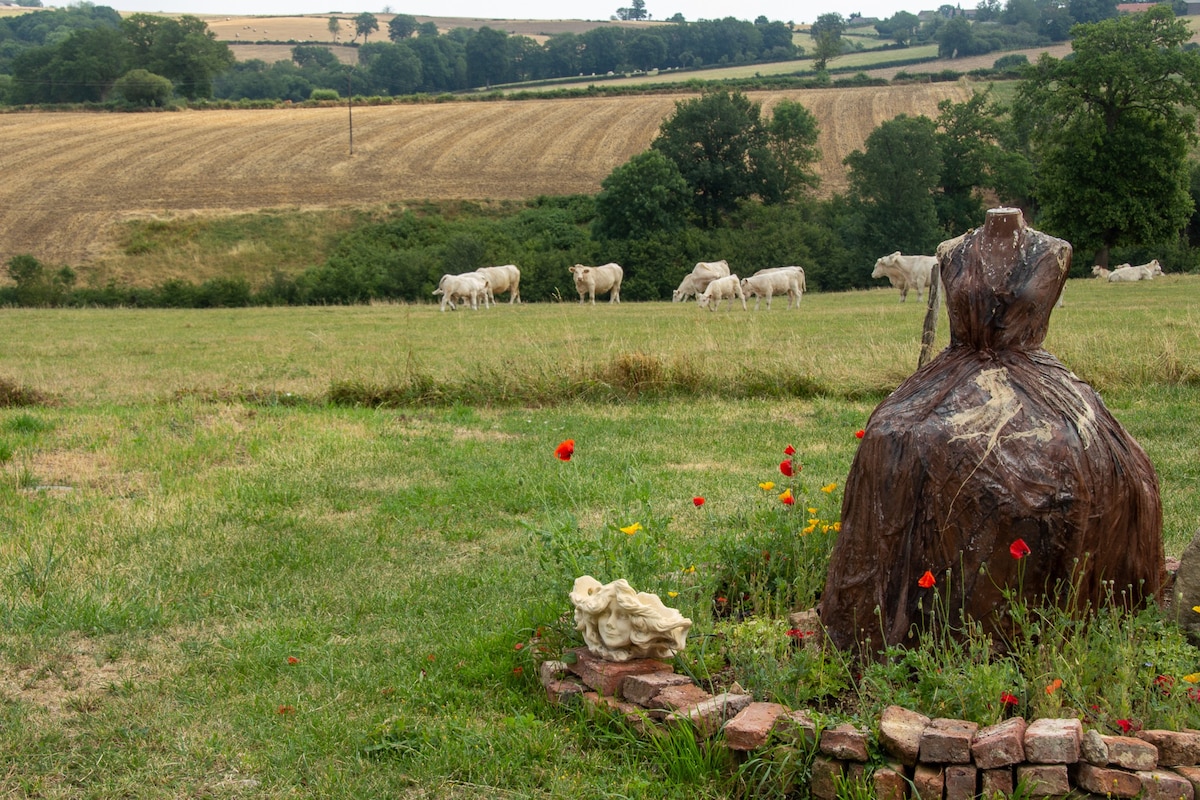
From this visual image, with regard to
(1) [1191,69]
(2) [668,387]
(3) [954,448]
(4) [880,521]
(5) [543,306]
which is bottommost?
(5) [543,306]

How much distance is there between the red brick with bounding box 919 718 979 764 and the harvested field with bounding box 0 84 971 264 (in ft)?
168

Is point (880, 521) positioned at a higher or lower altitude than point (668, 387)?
higher

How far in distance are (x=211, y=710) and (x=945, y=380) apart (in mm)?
3479

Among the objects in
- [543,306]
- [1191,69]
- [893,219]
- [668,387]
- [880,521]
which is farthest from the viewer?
[893,219]

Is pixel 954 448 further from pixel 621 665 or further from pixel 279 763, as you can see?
pixel 279 763

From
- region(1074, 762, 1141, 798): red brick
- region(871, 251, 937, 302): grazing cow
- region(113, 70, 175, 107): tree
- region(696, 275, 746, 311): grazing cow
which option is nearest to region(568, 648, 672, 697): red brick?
region(1074, 762, 1141, 798): red brick

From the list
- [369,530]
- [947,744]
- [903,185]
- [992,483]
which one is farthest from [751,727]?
[903,185]

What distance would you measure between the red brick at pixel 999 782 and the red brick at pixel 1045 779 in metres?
0.03

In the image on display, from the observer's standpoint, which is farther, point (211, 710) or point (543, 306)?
point (543, 306)

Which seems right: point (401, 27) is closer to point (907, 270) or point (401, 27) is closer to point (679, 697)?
point (907, 270)

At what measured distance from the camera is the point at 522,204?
60469 mm

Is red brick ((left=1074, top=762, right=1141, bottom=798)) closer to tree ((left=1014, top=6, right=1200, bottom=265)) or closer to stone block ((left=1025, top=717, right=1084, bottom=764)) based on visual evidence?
stone block ((left=1025, top=717, right=1084, bottom=764))

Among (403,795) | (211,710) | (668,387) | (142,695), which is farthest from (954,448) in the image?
(668,387)

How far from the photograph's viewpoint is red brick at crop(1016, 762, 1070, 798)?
366 centimetres
